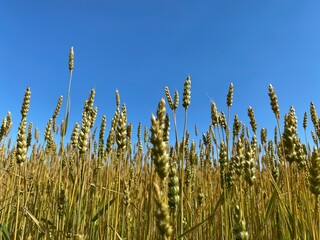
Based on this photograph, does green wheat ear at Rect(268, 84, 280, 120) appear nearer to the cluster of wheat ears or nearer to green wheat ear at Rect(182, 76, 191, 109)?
the cluster of wheat ears

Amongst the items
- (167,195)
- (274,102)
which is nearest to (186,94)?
(274,102)

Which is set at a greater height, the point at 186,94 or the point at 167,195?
the point at 186,94

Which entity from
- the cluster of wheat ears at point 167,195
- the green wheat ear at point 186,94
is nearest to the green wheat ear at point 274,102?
the cluster of wheat ears at point 167,195

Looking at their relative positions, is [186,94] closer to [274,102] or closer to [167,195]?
[274,102]

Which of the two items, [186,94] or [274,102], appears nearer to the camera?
[274,102]

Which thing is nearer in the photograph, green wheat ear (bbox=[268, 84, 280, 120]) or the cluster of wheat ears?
the cluster of wheat ears

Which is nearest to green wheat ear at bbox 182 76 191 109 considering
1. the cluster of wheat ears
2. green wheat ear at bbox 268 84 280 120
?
the cluster of wheat ears

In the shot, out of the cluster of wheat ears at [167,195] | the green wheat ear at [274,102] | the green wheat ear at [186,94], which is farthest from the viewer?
the green wheat ear at [186,94]

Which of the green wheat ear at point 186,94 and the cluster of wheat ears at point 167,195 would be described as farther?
the green wheat ear at point 186,94

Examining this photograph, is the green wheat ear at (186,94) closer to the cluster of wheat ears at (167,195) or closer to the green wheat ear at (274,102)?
the cluster of wheat ears at (167,195)

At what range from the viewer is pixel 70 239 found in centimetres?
184

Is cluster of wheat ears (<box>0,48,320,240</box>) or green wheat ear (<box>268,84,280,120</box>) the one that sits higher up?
green wheat ear (<box>268,84,280,120</box>)

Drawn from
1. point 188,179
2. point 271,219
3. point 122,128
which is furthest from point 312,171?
point 188,179

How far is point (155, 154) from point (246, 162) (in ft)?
3.01
